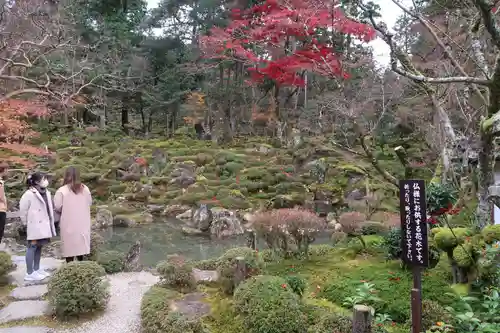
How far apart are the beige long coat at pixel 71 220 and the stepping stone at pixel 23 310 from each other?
67 centimetres

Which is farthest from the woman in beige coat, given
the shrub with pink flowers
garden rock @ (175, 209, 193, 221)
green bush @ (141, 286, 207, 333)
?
garden rock @ (175, 209, 193, 221)

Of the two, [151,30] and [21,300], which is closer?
[21,300]

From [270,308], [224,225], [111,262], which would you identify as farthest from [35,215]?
[224,225]

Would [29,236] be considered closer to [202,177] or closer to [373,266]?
[373,266]

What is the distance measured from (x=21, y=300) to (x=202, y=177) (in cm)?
1101

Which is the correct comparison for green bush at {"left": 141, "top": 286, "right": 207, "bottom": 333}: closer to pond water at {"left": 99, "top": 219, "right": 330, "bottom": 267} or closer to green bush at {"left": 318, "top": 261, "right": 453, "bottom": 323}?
green bush at {"left": 318, "top": 261, "right": 453, "bottom": 323}

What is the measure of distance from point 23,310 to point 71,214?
1184 mm

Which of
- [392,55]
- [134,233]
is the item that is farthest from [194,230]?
[392,55]

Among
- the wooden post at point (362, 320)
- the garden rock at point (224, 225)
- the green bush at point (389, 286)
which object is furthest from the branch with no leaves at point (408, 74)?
the garden rock at point (224, 225)

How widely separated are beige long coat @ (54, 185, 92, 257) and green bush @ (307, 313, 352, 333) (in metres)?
3.03

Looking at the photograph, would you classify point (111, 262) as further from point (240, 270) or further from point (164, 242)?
point (164, 242)

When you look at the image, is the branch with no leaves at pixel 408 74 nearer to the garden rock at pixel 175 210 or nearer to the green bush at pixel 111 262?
the green bush at pixel 111 262

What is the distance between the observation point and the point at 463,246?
4477 mm

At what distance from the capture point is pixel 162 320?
13.4ft
